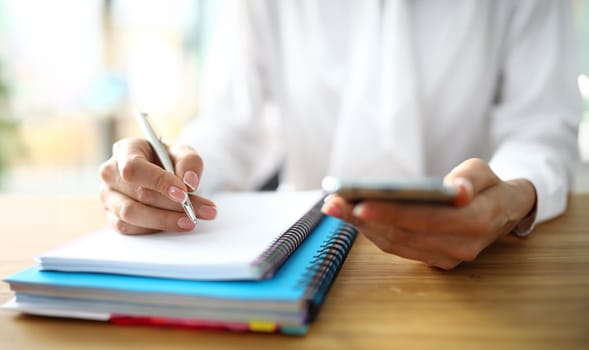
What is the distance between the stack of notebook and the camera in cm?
39

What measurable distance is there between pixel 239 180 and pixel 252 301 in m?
0.65

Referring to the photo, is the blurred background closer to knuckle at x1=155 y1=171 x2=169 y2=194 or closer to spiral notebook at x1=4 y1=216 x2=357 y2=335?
knuckle at x1=155 y1=171 x2=169 y2=194

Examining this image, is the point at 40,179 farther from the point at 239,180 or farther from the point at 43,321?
the point at 43,321

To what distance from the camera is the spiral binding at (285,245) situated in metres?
0.42

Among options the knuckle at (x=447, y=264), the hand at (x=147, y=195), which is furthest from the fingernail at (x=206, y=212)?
the knuckle at (x=447, y=264)

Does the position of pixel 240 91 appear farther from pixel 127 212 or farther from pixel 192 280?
pixel 192 280

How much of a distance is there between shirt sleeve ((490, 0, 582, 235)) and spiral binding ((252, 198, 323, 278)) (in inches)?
12.4

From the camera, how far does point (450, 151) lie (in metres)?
1.03

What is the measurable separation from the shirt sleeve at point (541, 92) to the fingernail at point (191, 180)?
424 millimetres

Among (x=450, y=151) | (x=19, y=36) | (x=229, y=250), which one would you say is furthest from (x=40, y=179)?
(x=229, y=250)

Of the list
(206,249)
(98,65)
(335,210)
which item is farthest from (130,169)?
(98,65)

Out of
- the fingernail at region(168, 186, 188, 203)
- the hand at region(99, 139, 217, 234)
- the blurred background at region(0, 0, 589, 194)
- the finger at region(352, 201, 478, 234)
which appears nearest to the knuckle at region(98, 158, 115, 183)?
the hand at region(99, 139, 217, 234)

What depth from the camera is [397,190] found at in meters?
0.34

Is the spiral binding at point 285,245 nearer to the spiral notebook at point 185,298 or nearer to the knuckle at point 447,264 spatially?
the spiral notebook at point 185,298
